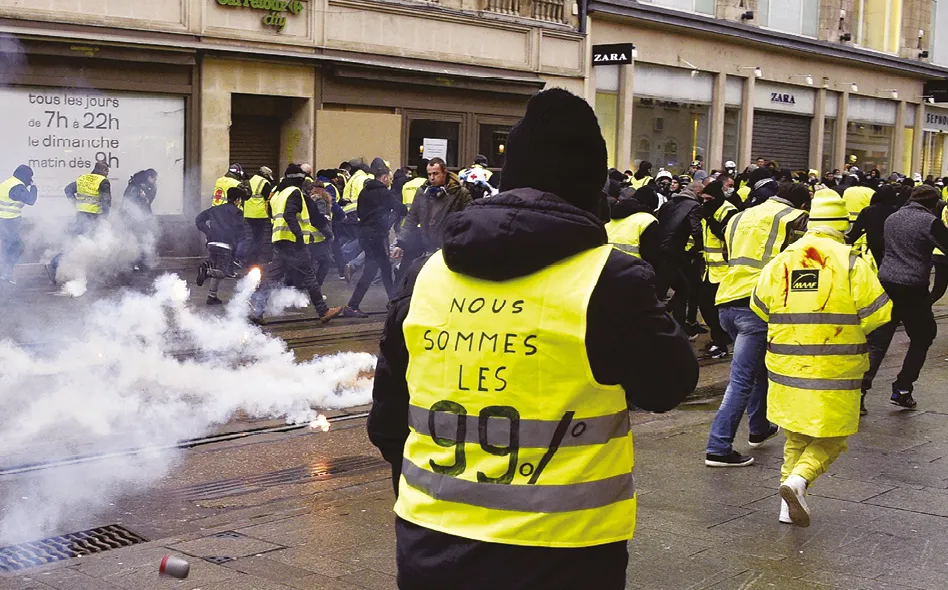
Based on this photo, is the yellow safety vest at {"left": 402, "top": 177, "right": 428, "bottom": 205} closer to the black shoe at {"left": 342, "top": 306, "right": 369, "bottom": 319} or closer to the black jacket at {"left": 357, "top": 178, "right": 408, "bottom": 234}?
the black jacket at {"left": 357, "top": 178, "right": 408, "bottom": 234}

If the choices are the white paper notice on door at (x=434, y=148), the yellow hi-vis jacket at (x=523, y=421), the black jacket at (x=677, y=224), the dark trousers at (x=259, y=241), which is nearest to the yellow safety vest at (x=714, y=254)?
the black jacket at (x=677, y=224)

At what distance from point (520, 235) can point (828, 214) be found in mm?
4463

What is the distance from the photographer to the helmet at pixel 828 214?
6.79 m

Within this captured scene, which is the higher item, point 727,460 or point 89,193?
point 89,193

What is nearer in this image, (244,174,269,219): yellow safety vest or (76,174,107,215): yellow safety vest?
(244,174,269,219): yellow safety vest

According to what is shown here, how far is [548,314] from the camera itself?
2789 millimetres

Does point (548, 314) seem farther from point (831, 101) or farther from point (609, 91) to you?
point (831, 101)

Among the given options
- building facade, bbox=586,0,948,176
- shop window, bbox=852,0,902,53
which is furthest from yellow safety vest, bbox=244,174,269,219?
shop window, bbox=852,0,902,53

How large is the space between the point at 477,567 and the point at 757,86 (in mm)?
32255

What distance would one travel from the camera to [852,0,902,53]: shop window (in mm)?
38031

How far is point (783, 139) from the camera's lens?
35.2m

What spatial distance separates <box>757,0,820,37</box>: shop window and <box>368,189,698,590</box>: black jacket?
104 feet

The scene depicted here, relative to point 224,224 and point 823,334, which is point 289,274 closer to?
point 224,224

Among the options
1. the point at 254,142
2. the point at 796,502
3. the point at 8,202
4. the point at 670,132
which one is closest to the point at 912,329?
the point at 796,502
